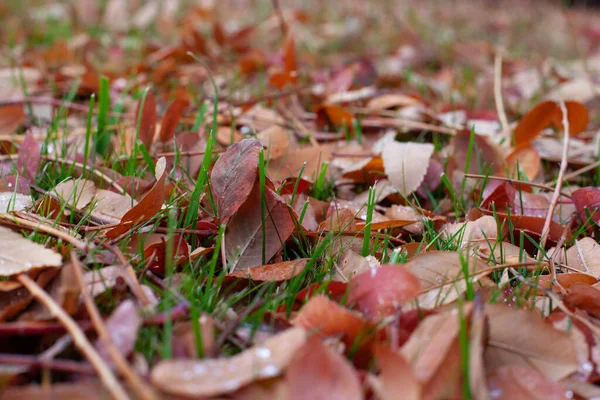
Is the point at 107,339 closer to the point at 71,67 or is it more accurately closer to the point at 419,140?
the point at 419,140

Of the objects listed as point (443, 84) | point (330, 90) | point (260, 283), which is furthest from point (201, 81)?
point (260, 283)

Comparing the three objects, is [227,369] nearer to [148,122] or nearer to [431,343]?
[431,343]

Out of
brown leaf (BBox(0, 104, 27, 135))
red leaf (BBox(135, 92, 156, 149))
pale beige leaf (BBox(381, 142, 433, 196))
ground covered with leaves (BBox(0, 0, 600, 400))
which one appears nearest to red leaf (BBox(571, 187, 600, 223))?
ground covered with leaves (BBox(0, 0, 600, 400))

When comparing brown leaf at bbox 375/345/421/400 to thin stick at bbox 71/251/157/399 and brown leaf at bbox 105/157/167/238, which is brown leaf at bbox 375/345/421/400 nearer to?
thin stick at bbox 71/251/157/399

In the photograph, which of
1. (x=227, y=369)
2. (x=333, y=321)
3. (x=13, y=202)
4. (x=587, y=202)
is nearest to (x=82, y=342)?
(x=227, y=369)

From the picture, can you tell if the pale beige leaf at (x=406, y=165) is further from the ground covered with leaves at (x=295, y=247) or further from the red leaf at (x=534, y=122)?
the red leaf at (x=534, y=122)

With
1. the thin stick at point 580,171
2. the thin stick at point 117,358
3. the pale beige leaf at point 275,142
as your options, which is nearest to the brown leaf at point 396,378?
the thin stick at point 117,358
